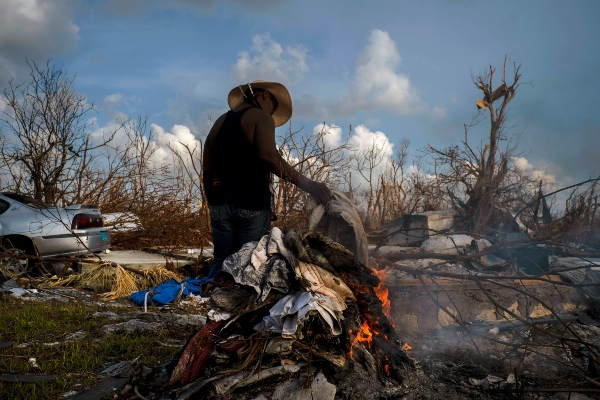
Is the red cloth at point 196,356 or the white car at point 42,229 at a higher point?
the white car at point 42,229

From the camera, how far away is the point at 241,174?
338cm

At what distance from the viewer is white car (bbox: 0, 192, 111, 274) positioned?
7.13 m

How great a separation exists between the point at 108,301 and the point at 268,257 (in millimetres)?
4511

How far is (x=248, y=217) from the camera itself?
3.43 m

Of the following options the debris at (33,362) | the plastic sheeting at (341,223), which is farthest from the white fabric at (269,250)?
the debris at (33,362)

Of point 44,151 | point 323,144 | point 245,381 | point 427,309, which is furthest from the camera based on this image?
point 44,151

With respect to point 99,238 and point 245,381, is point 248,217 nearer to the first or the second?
point 245,381

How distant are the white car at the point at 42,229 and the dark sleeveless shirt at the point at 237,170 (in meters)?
4.68

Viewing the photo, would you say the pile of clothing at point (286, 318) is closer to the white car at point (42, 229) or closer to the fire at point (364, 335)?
the fire at point (364, 335)

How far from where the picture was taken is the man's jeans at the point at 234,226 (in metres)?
3.43

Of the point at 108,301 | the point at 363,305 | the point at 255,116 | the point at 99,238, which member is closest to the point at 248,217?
the point at 255,116

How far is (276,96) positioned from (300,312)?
2459mm

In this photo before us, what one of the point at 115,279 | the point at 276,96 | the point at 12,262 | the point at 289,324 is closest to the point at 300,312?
the point at 289,324

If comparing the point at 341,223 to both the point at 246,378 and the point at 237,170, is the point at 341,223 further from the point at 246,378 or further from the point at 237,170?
the point at 246,378
